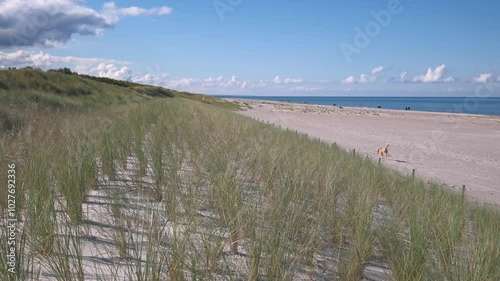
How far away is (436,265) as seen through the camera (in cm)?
248

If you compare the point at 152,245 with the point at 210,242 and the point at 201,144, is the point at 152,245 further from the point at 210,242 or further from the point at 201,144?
the point at 201,144

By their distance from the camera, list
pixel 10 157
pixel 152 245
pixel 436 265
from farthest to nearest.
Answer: pixel 10 157, pixel 436 265, pixel 152 245

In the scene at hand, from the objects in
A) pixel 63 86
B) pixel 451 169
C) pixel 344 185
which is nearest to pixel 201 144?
pixel 344 185

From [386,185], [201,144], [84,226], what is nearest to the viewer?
[84,226]

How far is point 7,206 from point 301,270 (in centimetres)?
215

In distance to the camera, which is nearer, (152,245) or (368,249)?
(152,245)

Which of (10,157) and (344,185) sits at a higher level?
(10,157)

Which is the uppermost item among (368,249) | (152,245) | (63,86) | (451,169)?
(63,86)

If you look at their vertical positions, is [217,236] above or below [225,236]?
above

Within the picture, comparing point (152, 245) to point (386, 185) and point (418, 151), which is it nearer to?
point (386, 185)

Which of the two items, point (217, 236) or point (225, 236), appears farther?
point (225, 236)

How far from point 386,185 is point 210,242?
3651 millimetres

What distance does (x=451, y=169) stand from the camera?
40.5ft

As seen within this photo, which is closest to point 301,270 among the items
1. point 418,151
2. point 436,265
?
point 436,265
